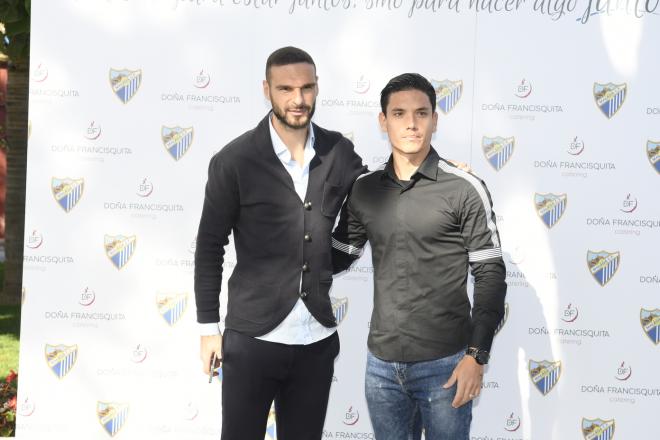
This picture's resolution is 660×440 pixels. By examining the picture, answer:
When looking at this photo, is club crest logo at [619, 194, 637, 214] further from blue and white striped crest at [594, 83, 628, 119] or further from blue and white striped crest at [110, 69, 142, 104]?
blue and white striped crest at [110, 69, 142, 104]

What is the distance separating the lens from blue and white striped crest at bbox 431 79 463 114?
404cm

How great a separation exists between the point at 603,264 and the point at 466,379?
6.31 feet

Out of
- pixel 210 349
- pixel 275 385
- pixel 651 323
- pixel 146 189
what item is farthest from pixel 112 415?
pixel 651 323

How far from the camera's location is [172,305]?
4176mm

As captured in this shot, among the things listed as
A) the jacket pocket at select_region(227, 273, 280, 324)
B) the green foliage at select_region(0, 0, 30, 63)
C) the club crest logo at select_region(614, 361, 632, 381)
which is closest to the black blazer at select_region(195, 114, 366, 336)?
the jacket pocket at select_region(227, 273, 280, 324)

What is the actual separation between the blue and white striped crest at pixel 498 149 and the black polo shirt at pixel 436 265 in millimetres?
1469

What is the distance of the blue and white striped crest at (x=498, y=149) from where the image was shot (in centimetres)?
405

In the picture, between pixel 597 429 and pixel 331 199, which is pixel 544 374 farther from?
pixel 331 199

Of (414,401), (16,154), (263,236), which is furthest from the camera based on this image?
(16,154)

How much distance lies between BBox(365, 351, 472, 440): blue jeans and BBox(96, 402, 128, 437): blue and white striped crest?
80.5 inches

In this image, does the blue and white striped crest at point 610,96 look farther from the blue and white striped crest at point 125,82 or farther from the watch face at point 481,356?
the blue and white striped crest at point 125,82

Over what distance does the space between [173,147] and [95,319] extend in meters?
1.06

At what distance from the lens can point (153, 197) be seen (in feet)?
13.5

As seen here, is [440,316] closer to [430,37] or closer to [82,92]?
[430,37]
